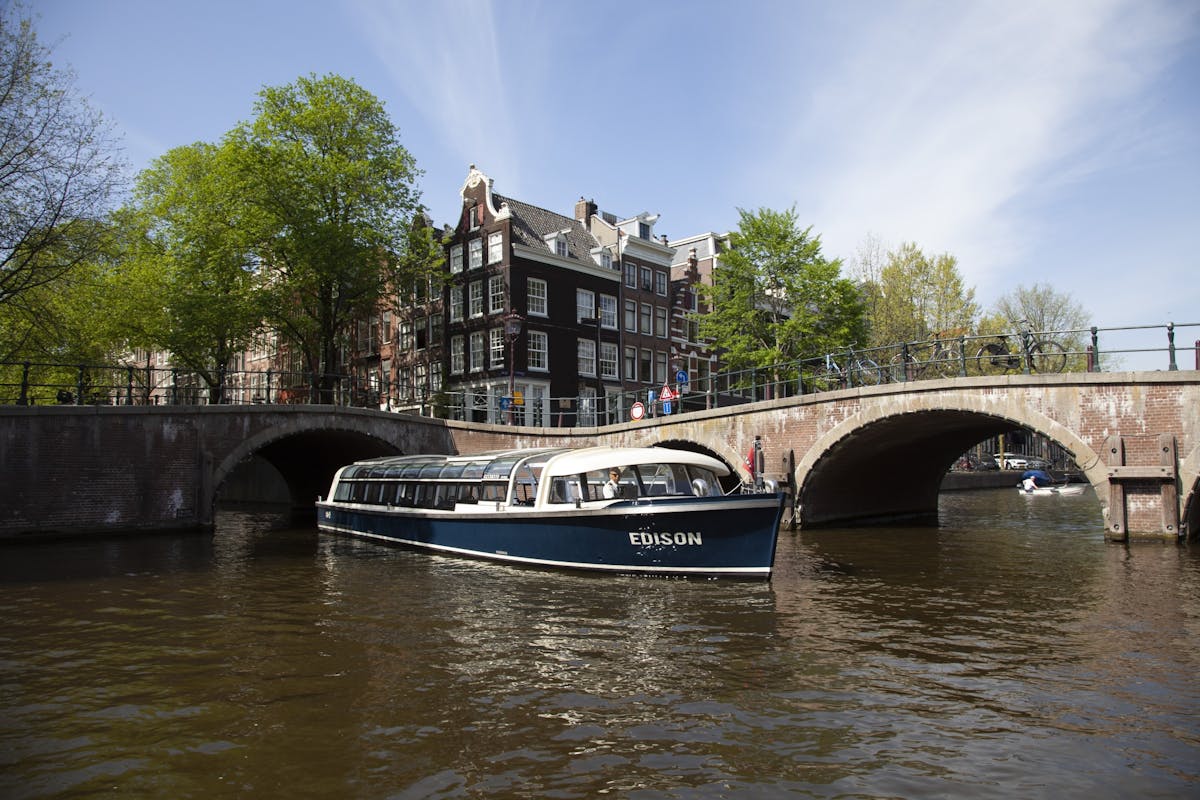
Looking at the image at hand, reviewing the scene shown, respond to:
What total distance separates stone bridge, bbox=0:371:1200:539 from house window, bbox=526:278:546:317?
1112cm

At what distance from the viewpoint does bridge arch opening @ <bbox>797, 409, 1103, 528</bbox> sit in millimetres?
19469

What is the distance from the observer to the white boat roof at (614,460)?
46.6 ft

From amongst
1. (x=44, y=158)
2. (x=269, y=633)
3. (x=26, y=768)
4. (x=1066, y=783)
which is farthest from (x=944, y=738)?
(x=44, y=158)

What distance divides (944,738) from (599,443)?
72.2 feet

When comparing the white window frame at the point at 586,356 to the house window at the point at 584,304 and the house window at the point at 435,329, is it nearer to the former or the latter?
the house window at the point at 584,304

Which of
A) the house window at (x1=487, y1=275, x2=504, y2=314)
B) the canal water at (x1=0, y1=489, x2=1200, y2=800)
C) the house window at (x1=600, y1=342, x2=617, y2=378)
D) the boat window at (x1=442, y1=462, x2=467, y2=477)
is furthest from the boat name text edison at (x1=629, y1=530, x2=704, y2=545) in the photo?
the house window at (x1=600, y1=342, x2=617, y2=378)

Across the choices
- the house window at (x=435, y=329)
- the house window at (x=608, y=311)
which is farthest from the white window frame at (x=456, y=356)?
the house window at (x=608, y=311)

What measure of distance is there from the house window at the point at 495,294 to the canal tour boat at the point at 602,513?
789 inches

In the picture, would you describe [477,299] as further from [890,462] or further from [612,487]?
[612,487]

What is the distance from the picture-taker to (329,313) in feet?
102

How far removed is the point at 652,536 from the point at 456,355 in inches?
1095

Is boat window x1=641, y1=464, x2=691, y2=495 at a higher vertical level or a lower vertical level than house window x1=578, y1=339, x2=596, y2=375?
lower

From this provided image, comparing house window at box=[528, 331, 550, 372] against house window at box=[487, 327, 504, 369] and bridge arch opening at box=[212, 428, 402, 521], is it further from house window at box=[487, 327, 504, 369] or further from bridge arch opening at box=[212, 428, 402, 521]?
bridge arch opening at box=[212, 428, 402, 521]

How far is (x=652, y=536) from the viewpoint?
13375mm
